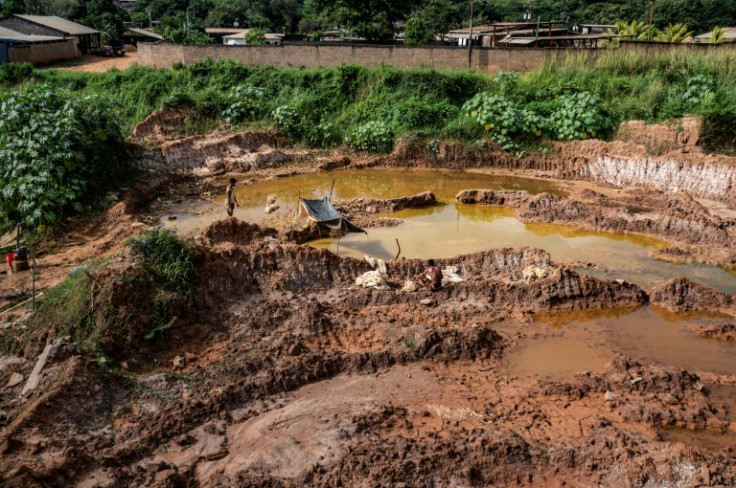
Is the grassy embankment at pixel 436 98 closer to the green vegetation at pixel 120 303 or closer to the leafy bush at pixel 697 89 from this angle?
the leafy bush at pixel 697 89

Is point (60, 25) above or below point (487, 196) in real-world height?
above

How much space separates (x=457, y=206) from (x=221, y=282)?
7.96 m

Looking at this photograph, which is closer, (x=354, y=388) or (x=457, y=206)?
(x=354, y=388)

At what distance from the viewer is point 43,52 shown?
92.7 feet

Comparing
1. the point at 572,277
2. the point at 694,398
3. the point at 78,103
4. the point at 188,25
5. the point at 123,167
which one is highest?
the point at 188,25

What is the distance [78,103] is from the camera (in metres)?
14.4

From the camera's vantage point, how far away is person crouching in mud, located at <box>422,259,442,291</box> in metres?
10.4

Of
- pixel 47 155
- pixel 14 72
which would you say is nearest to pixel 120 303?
pixel 47 155

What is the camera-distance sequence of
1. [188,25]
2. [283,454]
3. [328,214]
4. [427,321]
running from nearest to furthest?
1. [283,454]
2. [427,321]
3. [328,214]
4. [188,25]

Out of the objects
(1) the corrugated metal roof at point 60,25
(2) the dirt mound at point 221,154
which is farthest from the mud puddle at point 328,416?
(1) the corrugated metal roof at point 60,25

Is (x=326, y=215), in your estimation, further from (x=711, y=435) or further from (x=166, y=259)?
(x=711, y=435)

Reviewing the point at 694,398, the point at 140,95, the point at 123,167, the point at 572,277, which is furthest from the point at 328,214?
the point at 140,95

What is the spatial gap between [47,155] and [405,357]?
993cm

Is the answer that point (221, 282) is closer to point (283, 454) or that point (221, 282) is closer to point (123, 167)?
point (283, 454)
